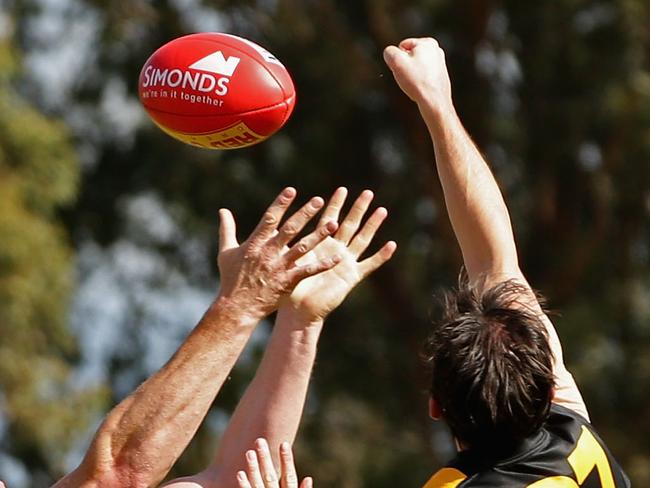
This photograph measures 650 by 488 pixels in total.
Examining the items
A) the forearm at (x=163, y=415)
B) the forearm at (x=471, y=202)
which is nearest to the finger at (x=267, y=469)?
the forearm at (x=163, y=415)

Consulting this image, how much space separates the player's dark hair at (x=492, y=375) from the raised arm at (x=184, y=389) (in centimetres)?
51

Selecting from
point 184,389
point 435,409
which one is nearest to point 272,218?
point 184,389

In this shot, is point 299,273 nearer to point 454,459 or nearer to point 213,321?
point 213,321

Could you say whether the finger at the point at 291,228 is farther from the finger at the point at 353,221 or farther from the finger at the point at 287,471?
the finger at the point at 287,471

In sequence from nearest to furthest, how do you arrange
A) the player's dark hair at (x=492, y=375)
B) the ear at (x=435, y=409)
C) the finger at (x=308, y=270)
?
the player's dark hair at (x=492, y=375)
the ear at (x=435, y=409)
the finger at (x=308, y=270)

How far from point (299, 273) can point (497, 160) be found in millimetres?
17748

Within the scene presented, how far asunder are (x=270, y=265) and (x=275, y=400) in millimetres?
525

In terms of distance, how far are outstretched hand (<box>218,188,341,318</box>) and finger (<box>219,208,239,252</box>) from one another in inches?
8.5

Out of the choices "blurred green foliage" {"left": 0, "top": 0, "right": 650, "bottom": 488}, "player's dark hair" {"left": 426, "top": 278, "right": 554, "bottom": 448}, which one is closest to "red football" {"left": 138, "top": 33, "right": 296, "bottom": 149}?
"player's dark hair" {"left": 426, "top": 278, "right": 554, "bottom": 448}

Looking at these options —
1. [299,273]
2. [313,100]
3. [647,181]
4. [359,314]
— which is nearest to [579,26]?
[647,181]

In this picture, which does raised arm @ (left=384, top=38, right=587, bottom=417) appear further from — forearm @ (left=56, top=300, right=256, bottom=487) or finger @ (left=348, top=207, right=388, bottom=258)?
forearm @ (left=56, top=300, right=256, bottom=487)

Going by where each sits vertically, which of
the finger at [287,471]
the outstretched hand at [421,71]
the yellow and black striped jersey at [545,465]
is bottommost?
the yellow and black striped jersey at [545,465]

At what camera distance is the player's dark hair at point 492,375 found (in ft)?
12.2

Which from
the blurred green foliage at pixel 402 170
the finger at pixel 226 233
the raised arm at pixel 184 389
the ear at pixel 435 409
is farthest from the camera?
the blurred green foliage at pixel 402 170
